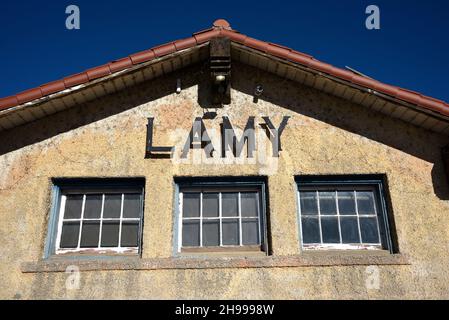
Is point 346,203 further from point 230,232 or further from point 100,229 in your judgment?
point 100,229

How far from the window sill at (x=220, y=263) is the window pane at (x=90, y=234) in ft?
1.05

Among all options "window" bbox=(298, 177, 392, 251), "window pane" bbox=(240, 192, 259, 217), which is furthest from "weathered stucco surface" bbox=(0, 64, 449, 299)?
"window pane" bbox=(240, 192, 259, 217)

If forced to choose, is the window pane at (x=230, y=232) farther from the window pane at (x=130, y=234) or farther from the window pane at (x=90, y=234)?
the window pane at (x=90, y=234)

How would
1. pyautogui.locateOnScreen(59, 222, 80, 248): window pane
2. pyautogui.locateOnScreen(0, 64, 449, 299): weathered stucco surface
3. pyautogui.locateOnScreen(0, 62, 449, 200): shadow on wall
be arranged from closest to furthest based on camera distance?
pyautogui.locateOnScreen(0, 64, 449, 299): weathered stucco surface, pyautogui.locateOnScreen(59, 222, 80, 248): window pane, pyautogui.locateOnScreen(0, 62, 449, 200): shadow on wall

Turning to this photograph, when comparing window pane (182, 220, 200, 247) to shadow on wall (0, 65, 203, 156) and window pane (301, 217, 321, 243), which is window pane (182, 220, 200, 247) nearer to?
window pane (301, 217, 321, 243)

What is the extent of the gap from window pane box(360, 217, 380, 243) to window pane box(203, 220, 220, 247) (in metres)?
1.89

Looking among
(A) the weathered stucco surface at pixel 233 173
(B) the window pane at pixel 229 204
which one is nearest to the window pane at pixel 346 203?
(A) the weathered stucco surface at pixel 233 173

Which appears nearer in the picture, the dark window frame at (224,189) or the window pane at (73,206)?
the dark window frame at (224,189)

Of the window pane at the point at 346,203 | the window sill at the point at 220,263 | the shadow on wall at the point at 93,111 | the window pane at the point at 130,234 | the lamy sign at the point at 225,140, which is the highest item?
the shadow on wall at the point at 93,111

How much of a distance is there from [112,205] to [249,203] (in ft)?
6.06

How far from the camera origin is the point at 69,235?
6586 millimetres

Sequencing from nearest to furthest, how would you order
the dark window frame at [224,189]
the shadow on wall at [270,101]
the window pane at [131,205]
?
the dark window frame at [224,189]
the window pane at [131,205]
the shadow on wall at [270,101]

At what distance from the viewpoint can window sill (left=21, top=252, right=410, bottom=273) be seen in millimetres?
6148

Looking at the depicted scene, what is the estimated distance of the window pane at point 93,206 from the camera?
6.66 metres
